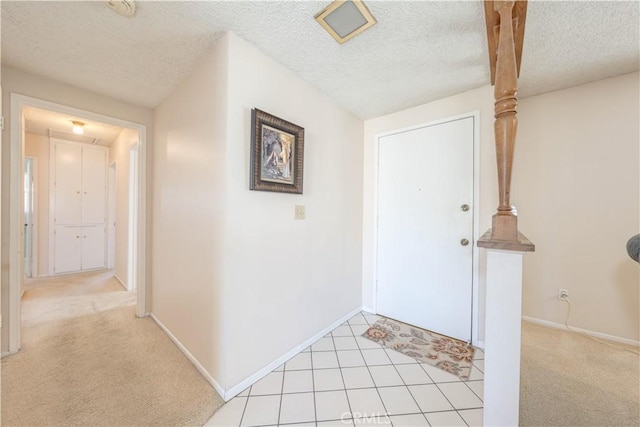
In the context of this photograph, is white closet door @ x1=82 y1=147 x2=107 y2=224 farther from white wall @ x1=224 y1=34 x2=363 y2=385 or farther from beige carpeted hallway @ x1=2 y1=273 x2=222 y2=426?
white wall @ x1=224 y1=34 x2=363 y2=385

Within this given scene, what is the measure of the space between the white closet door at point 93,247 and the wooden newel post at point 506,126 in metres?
5.97

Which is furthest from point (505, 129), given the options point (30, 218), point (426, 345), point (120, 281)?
point (30, 218)

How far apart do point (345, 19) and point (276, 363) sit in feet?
7.65

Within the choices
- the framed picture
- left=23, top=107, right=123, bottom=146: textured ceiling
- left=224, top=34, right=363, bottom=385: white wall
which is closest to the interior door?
left=224, top=34, right=363, bottom=385: white wall

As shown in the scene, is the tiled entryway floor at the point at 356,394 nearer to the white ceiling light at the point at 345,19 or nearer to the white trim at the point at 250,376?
the white trim at the point at 250,376

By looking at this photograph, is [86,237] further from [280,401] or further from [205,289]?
[280,401]

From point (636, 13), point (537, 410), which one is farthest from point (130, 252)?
point (636, 13)

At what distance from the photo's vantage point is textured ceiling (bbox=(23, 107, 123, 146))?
2.81m

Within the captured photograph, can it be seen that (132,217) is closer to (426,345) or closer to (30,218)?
(30,218)

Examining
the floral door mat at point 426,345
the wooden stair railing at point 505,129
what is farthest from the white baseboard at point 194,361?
the wooden stair railing at point 505,129

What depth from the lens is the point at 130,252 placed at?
3.28m

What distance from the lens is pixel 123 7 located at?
125 cm

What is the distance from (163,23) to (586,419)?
3323mm

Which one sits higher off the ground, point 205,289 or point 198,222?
point 198,222
